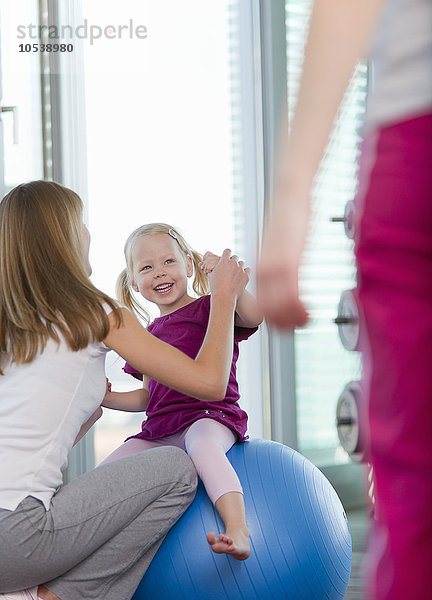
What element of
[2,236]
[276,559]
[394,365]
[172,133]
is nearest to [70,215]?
[2,236]

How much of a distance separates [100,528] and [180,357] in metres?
0.34

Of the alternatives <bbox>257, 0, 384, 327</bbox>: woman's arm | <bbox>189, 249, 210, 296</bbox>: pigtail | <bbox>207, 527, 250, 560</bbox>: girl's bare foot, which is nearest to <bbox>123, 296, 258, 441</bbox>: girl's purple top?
<bbox>189, 249, 210, 296</bbox>: pigtail

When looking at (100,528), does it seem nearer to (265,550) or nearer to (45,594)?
(45,594)

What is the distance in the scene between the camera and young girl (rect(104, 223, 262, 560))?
5.13 ft

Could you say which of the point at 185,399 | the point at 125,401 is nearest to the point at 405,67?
the point at 185,399

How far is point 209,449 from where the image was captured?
61.9 inches

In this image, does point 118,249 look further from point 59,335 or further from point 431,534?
point 431,534

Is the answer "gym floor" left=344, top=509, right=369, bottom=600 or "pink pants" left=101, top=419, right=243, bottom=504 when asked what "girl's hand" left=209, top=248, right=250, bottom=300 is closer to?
"pink pants" left=101, top=419, right=243, bottom=504

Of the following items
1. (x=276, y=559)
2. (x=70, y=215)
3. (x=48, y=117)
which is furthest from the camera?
(x=48, y=117)

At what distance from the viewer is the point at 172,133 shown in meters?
2.80

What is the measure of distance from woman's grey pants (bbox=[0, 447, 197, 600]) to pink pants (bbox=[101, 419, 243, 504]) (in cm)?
4

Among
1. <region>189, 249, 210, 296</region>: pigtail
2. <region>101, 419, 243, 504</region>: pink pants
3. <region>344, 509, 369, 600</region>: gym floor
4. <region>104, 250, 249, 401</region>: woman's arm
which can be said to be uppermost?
<region>189, 249, 210, 296</region>: pigtail

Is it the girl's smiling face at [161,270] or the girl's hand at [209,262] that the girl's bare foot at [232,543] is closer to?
the girl's hand at [209,262]

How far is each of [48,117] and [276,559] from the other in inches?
70.0
